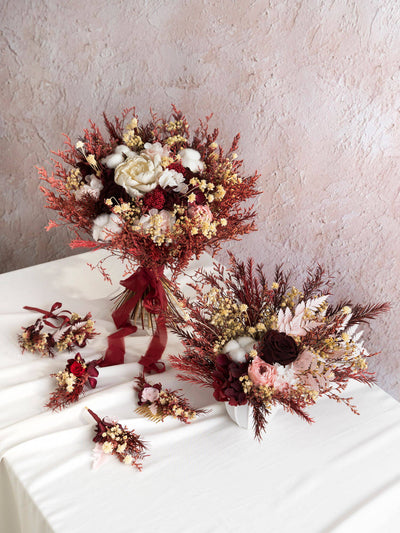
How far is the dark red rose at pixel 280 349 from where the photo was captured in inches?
37.8

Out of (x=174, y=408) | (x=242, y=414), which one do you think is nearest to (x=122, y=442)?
(x=174, y=408)

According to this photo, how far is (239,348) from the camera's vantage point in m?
1.02

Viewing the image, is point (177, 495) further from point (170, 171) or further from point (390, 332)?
point (390, 332)

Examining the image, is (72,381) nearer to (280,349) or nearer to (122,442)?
(122,442)

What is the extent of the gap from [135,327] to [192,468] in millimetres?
441

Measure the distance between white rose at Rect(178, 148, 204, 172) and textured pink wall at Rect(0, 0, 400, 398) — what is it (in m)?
0.39

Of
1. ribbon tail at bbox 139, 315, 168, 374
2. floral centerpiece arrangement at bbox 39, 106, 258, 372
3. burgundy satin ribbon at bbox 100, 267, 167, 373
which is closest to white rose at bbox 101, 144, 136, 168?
floral centerpiece arrangement at bbox 39, 106, 258, 372

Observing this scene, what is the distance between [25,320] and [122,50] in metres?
0.93

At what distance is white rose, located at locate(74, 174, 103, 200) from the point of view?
3.87 feet

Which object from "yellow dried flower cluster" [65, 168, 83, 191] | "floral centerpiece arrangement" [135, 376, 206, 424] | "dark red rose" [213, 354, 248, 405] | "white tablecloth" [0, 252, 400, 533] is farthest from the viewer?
"yellow dried flower cluster" [65, 168, 83, 191]

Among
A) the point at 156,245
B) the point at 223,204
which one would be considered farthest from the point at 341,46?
the point at 156,245

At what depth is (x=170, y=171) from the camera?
116 cm

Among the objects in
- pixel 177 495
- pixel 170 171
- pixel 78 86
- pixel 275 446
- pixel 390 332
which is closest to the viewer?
pixel 177 495

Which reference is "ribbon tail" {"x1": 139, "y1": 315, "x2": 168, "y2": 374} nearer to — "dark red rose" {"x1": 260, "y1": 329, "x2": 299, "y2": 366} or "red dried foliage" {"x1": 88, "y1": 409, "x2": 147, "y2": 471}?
"red dried foliage" {"x1": 88, "y1": 409, "x2": 147, "y2": 471}
